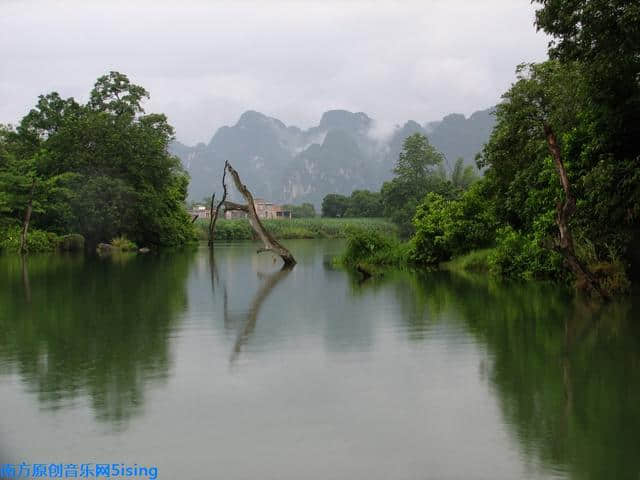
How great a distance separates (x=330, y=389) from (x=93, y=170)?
44.9 meters

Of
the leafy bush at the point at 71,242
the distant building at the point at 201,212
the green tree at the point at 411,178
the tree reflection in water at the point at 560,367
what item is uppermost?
the green tree at the point at 411,178

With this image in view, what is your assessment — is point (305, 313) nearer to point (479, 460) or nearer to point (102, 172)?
point (479, 460)

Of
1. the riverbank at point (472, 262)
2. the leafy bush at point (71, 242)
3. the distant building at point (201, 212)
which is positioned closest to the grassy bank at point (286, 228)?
the leafy bush at point (71, 242)

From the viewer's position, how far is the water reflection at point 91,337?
744 centimetres

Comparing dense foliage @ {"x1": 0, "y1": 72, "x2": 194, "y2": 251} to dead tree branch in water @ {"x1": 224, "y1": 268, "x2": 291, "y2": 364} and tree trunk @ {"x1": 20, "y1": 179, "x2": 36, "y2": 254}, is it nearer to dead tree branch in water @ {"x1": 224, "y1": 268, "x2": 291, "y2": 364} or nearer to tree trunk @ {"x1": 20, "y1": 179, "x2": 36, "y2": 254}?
tree trunk @ {"x1": 20, "y1": 179, "x2": 36, "y2": 254}

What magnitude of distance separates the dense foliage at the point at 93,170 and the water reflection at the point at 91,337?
27165mm

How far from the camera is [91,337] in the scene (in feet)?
35.4

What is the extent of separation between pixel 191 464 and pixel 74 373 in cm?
355

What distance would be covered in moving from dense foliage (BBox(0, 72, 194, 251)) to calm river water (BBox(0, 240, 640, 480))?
3426 centimetres

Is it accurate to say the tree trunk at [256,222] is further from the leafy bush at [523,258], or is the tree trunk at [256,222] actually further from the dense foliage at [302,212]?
the dense foliage at [302,212]

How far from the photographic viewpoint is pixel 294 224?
78.0 m

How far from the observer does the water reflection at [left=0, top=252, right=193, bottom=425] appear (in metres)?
7.44

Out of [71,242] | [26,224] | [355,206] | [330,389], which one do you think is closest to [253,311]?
[330,389]

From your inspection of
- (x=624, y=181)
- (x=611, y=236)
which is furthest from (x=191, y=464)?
(x=611, y=236)
